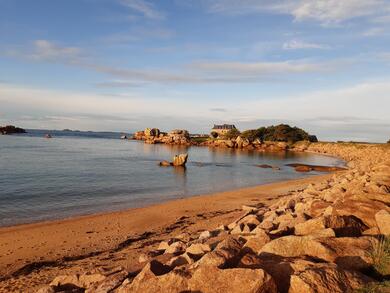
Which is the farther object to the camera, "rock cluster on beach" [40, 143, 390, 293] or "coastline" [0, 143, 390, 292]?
"coastline" [0, 143, 390, 292]

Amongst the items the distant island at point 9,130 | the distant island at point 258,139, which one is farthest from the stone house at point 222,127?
the distant island at point 9,130

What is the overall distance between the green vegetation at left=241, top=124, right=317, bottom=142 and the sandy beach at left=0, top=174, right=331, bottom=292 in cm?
10068

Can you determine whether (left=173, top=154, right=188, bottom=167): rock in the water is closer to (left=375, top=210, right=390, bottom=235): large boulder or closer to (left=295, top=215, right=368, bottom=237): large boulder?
(left=295, top=215, right=368, bottom=237): large boulder

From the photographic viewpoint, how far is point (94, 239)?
15039mm

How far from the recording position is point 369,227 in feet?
27.3

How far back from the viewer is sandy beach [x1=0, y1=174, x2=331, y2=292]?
11234mm

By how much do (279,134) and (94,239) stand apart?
11255 cm

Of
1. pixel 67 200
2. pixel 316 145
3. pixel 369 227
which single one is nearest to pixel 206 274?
pixel 369 227

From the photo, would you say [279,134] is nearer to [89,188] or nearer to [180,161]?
[180,161]

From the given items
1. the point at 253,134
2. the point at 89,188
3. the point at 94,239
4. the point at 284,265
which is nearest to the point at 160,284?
the point at 284,265

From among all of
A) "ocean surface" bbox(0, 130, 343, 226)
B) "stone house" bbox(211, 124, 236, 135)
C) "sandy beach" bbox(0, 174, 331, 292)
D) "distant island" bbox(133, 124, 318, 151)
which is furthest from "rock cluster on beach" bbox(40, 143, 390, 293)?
"stone house" bbox(211, 124, 236, 135)

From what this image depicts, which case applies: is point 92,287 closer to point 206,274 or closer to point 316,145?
point 206,274

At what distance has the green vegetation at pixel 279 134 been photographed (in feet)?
397

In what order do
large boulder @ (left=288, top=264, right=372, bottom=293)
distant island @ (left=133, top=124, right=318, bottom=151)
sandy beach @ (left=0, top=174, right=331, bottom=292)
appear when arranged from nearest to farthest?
large boulder @ (left=288, top=264, right=372, bottom=293), sandy beach @ (left=0, top=174, right=331, bottom=292), distant island @ (left=133, top=124, right=318, bottom=151)
